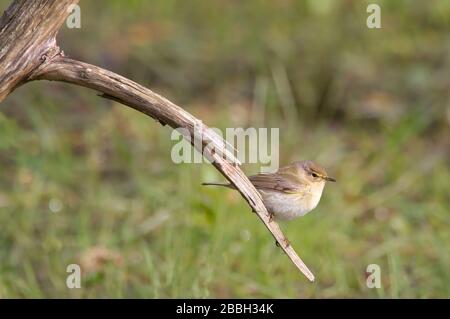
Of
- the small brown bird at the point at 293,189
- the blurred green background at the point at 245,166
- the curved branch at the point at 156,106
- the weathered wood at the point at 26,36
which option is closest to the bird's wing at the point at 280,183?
the small brown bird at the point at 293,189

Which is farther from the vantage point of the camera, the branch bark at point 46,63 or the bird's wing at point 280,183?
the bird's wing at point 280,183

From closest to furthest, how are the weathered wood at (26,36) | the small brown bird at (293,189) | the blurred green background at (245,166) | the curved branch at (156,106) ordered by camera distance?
the curved branch at (156,106)
the weathered wood at (26,36)
the small brown bird at (293,189)
the blurred green background at (245,166)

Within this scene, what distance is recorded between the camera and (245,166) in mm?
6398

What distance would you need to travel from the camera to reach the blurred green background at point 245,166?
531 cm

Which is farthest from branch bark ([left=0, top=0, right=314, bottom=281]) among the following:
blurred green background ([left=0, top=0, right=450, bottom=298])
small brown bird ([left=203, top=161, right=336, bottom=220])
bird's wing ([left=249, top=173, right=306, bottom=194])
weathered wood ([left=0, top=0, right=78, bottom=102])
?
blurred green background ([left=0, top=0, right=450, bottom=298])

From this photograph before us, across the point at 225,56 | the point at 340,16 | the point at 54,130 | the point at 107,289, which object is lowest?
the point at 107,289

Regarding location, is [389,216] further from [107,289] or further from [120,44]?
[120,44]

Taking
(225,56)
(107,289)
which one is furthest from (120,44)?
(107,289)

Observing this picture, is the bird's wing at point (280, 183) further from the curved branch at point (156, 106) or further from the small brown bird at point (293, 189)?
the curved branch at point (156, 106)

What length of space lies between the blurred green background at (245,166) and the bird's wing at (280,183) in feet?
2.37

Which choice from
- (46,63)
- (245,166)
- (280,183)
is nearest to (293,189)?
(280,183)

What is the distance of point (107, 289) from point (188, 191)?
1001 mm

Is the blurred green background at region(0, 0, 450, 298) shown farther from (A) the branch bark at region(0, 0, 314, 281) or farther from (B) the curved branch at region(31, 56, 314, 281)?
(A) the branch bark at region(0, 0, 314, 281)

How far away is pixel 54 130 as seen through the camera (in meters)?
6.77
